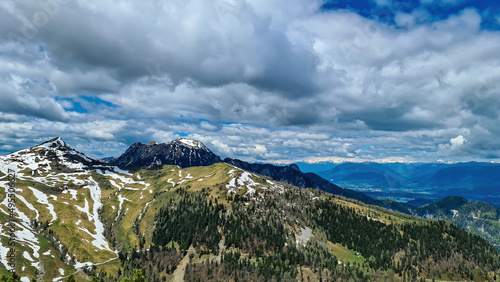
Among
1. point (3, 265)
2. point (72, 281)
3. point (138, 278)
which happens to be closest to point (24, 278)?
point (3, 265)

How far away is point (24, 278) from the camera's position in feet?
642

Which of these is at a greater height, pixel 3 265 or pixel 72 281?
pixel 72 281

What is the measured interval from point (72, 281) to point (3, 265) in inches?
7014

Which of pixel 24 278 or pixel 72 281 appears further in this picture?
pixel 24 278

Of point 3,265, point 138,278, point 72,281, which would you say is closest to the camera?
point 138,278

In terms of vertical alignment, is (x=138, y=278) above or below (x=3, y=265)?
above

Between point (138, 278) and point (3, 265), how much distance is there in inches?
7791

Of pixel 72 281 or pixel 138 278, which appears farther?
pixel 72 281

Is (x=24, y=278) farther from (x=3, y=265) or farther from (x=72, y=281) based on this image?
(x=72, y=281)

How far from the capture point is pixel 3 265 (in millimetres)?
191375

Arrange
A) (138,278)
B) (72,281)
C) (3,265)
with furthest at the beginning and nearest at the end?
(3,265), (72,281), (138,278)

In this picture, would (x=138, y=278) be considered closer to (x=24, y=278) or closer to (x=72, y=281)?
(x=72, y=281)

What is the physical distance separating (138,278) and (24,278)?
195543 millimetres

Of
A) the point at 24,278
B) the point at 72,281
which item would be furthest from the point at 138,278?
the point at 24,278
